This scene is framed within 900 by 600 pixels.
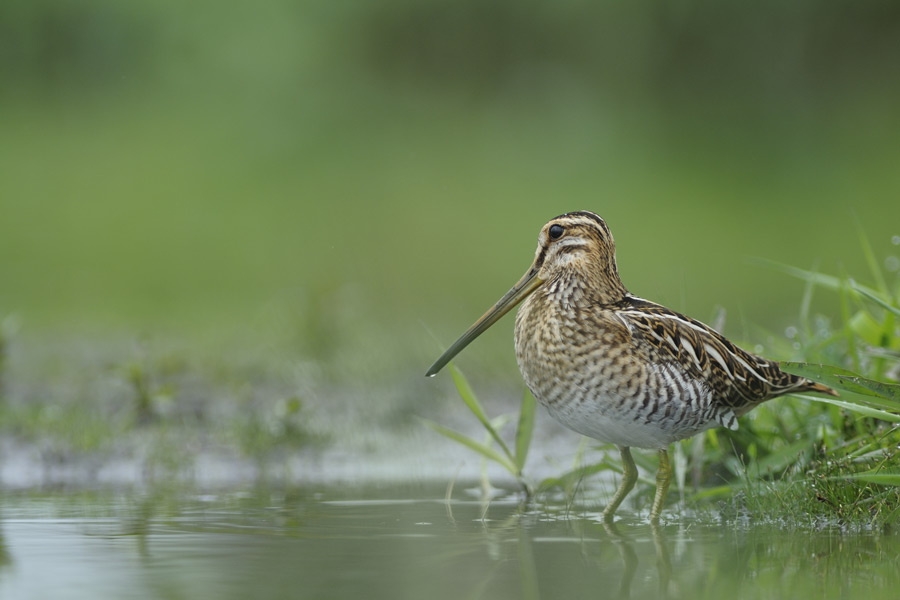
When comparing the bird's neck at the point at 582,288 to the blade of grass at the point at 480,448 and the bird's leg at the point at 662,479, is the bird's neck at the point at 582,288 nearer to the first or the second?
the bird's leg at the point at 662,479

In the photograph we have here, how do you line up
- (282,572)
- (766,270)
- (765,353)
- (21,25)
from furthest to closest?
(21,25) < (766,270) < (765,353) < (282,572)

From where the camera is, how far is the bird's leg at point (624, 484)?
13.4 feet

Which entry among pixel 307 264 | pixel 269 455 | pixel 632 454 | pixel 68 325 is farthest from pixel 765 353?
pixel 307 264

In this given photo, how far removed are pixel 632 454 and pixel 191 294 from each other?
610 centimetres

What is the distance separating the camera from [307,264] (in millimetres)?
10641

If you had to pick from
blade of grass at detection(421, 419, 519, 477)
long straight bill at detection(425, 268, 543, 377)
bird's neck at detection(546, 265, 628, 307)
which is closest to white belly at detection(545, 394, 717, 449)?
bird's neck at detection(546, 265, 628, 307)

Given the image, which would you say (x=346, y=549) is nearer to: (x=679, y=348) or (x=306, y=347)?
(x=679, y=348)

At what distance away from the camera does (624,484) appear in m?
4.21

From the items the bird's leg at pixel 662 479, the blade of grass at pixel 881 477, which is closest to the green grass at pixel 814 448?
the blade of grass at pixel 881 477

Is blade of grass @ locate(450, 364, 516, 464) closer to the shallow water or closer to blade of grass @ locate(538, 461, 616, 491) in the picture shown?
blade of grass @ locate(538, 461, 616, 491)

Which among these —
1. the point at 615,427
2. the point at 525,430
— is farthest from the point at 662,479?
the point at 525,430

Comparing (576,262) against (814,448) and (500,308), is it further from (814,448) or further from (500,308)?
(814,448)

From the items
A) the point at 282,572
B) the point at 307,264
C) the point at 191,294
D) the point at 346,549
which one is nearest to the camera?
the point at 282,572

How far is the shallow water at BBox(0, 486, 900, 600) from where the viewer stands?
2814 millimetres
